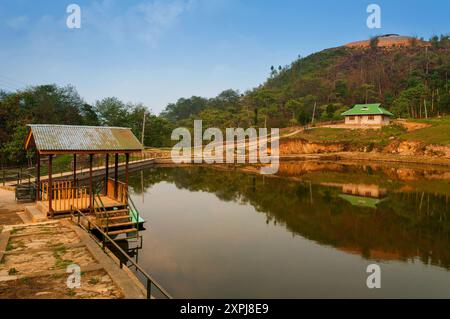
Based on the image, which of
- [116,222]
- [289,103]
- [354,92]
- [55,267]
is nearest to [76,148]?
[116,222]

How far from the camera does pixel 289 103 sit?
83.6 m

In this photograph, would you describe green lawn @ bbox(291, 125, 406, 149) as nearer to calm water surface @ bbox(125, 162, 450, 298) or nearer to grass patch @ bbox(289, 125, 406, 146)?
grass patch @ bbox(289, 125, 406, 146)

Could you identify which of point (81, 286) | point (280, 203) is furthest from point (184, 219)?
point (81, 286)

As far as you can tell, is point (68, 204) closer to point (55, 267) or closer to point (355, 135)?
point (55, 267)

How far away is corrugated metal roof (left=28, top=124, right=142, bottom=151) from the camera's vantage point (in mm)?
14477

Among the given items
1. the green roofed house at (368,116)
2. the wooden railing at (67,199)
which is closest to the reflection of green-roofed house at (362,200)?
the wooden railing at (67,199)

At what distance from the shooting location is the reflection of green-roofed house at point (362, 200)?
74.6 ft

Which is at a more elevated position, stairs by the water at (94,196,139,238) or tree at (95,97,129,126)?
tree at (95,97,129,126)

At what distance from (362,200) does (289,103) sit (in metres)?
61.7

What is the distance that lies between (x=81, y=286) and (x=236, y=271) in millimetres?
5135

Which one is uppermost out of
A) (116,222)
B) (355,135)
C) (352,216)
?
(355,135)

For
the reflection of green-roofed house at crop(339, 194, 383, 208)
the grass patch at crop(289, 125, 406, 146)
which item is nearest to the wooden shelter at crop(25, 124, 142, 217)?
the reflection of green-roofed house at crop(339, 194, 383, 208)
